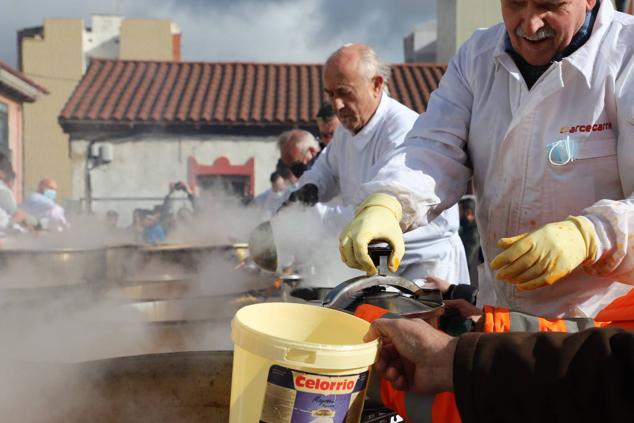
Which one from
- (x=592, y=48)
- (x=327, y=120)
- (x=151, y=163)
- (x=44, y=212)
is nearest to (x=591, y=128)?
(x=592, y=48)

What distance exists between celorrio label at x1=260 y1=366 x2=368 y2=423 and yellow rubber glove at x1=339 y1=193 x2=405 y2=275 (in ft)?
1.74

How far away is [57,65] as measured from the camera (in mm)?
25359

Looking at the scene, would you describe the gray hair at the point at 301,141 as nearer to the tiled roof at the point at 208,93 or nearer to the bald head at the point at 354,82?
the bald head at the point at 354,82

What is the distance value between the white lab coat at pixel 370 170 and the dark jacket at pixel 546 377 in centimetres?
155

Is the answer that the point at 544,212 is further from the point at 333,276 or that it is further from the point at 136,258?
the point at 136,258

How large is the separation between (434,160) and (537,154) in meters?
0.30

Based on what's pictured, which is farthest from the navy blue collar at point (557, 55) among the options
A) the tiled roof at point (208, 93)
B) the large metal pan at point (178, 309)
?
the tiled roof at point (208, 93)

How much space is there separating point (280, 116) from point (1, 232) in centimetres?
962

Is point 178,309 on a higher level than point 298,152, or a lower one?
lower

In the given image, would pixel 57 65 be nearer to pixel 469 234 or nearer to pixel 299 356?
pixel 469 234

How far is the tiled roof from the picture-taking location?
14609mm

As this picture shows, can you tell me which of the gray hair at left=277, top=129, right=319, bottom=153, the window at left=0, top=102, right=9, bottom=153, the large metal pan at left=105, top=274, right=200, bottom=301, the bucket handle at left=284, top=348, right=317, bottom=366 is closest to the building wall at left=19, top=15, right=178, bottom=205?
the window at left=0, top=102, right=9, bottom=153

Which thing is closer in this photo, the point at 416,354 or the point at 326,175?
the point at 416,354

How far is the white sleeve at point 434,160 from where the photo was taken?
1809 millimetres
